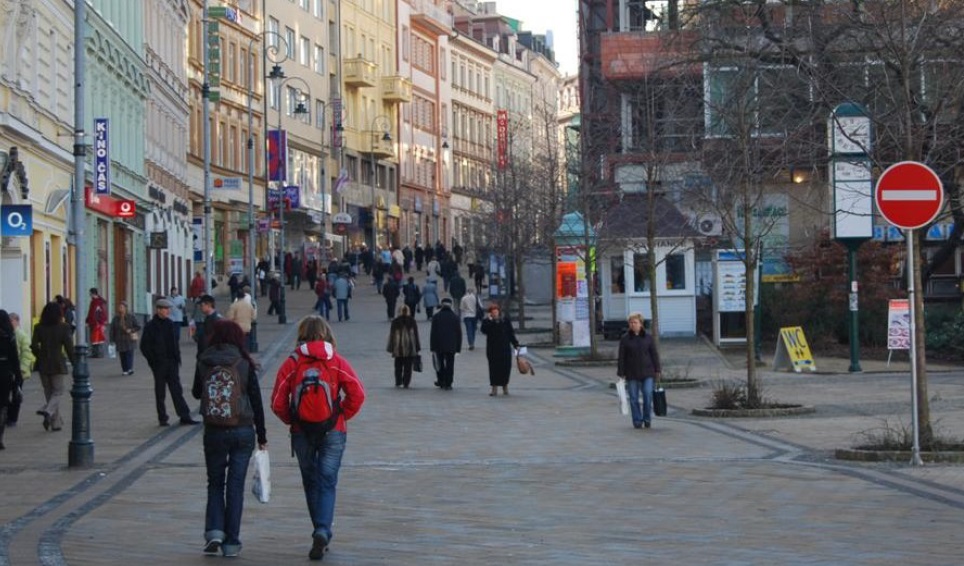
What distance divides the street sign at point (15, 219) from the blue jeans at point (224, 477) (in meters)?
22.3

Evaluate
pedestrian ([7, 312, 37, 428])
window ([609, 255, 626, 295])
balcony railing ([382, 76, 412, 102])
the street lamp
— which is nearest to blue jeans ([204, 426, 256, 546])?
pedestrian ([7, 312, 37, 428])

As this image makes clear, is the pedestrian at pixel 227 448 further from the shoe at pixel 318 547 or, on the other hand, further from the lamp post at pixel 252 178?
the lamp post at pixel 252 178

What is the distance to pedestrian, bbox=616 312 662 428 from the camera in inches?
911

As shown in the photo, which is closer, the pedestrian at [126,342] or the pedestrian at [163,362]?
the pedestrian at [163,362]

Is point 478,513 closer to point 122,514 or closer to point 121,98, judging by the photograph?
point 122,514

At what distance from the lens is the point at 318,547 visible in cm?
1173

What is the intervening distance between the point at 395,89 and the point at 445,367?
7715cm

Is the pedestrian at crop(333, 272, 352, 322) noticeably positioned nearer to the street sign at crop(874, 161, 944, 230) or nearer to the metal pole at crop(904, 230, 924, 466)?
the metal pole at crop(904, 230, 924, 466)

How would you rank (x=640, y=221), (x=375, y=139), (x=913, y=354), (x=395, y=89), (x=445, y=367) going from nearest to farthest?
(x=913, y=354) < (x=445, y=367) < (x=640, y=221) < (x=375, y=139) < (x=395, y=89)

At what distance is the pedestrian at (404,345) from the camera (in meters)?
32.3

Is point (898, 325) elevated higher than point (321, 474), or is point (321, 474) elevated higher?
point (898, 325)

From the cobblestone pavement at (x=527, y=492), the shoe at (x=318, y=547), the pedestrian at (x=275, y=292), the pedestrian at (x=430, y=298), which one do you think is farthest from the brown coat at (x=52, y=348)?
the pedestrian at (x=275, y=292)

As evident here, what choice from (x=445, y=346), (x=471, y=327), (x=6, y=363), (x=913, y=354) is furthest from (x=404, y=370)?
(x=913, y=354)

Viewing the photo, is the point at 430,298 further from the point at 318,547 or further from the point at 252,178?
the point at 318,547
